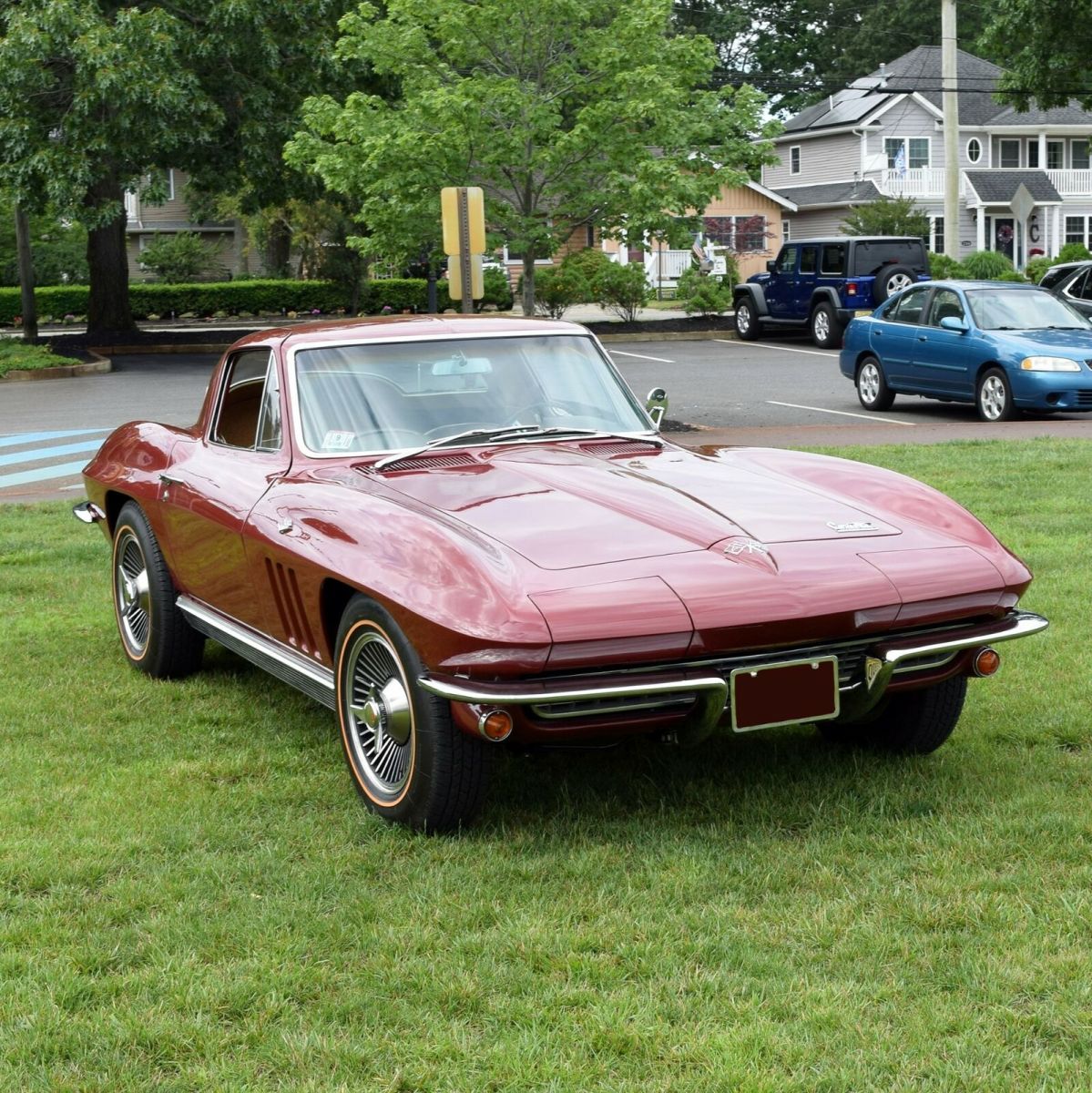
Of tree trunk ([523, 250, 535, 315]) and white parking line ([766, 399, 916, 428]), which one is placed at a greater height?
tree trunk ([523, 250, 535, 315])

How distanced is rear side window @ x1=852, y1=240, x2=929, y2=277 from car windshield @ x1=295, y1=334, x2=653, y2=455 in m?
24.8

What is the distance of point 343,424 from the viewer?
594 cm

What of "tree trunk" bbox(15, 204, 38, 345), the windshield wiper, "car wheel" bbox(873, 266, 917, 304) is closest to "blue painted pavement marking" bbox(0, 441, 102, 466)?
the windshield wiper

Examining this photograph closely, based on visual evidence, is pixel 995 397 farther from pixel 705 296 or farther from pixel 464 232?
pixel 705 296

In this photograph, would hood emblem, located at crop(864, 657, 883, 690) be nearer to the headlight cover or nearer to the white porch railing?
the headlight cover

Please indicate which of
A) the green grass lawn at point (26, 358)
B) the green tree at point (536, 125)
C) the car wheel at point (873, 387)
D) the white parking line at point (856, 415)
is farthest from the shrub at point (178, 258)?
the car wheel at point (873, 387)

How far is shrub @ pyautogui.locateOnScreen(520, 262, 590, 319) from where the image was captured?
3594cm

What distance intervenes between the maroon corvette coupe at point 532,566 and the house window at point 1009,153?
2375 inches

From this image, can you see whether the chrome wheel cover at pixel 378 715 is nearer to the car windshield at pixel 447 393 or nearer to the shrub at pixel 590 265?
the car windshield at pixel 447 393

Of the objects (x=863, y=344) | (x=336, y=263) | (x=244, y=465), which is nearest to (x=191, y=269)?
(x=336, y=263)

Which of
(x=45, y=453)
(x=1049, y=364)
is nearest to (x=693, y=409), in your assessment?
(x=1049, y=364)

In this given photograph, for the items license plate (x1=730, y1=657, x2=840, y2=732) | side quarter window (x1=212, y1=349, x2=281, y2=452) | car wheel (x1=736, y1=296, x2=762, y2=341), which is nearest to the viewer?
license plate (x1=730, y1=657, x2=840, y2=732)

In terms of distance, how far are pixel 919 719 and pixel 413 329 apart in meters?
2.40

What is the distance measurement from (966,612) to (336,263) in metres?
39.1
